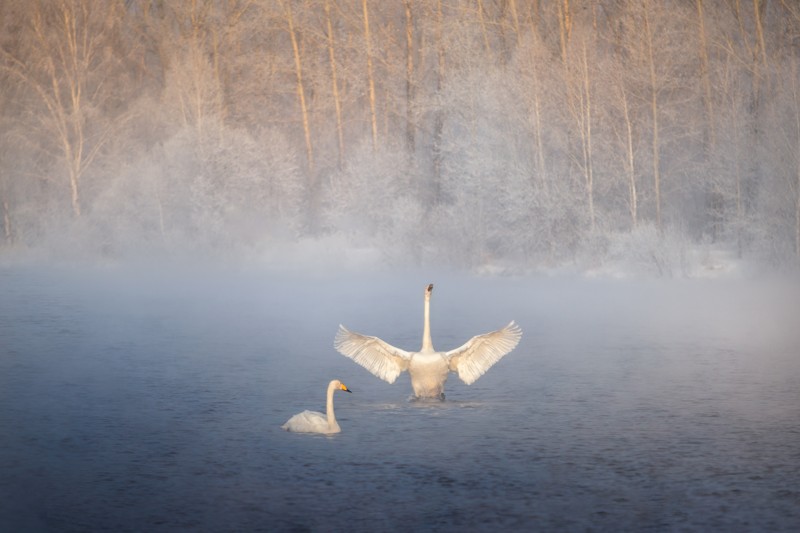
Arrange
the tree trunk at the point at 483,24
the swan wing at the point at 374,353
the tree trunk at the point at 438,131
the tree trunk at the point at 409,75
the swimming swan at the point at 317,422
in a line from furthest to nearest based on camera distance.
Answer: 1. the tree trunk at the point at 409,75
2. the tree trunk at the point at 438,131
3. the tree trunk at the point at 483,24
4. the swan wing at the point at 374,353
5. the swimming swan at the point at 317,422

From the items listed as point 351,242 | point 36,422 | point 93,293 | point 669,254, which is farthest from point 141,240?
point 36,422

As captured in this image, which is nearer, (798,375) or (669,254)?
(798,375)

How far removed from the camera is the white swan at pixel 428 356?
43.1ft

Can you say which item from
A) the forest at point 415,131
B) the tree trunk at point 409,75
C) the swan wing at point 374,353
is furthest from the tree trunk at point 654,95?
the swan wing at point 374,353

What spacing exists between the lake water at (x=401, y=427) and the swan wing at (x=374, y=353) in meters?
0.51

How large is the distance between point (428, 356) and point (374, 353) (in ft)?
2.15

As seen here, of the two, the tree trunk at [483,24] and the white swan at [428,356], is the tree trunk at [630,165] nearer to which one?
the tree trunk at [483,24]

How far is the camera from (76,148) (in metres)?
42.2

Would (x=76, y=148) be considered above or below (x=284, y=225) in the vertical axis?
above

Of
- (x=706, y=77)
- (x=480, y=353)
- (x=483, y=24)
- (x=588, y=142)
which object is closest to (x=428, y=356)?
(x=480, y=353)

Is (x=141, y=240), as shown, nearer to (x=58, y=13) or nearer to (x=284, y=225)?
(x=284, y=225)

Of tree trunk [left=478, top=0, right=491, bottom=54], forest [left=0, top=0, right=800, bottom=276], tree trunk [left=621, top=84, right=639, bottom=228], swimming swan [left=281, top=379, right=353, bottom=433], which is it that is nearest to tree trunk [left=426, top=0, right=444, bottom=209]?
forest [left=0, top=0, right=800, bottom=276]

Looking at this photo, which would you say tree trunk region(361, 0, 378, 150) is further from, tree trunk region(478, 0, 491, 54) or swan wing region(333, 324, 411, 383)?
swan wing region(333, 324, 411, 383)

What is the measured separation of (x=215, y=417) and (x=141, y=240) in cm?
2834
